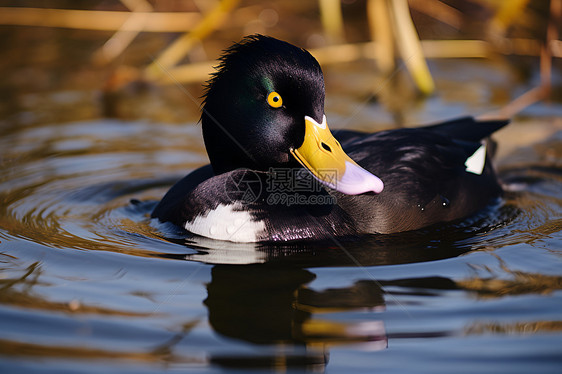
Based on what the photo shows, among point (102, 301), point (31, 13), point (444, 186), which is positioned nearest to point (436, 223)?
point (444, 186)

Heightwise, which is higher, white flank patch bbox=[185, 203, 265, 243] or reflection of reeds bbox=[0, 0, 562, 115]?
reflection of reeds bbox=[0, 0, 562, 115]

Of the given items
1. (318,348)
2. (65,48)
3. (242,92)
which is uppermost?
(65,48)

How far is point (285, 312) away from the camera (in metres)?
3.69

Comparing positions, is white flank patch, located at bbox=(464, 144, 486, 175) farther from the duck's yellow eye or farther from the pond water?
the duck's yellow eye

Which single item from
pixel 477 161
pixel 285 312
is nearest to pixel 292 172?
pixel 285 312

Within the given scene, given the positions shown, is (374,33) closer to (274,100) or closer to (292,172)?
(292,172)

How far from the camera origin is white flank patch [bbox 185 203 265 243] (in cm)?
462

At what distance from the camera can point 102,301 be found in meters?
3.79

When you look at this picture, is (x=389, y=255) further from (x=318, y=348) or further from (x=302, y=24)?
(x=302, y=24)

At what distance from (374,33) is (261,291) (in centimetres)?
502

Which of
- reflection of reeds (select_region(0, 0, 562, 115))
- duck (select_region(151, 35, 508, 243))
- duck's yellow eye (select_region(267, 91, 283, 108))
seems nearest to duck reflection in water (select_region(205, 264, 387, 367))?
duck (select_region(151, 35, 508, 243))

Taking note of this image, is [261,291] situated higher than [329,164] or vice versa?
[329,164]

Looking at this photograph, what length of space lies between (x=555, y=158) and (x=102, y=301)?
424 cm

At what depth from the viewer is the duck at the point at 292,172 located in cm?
445
